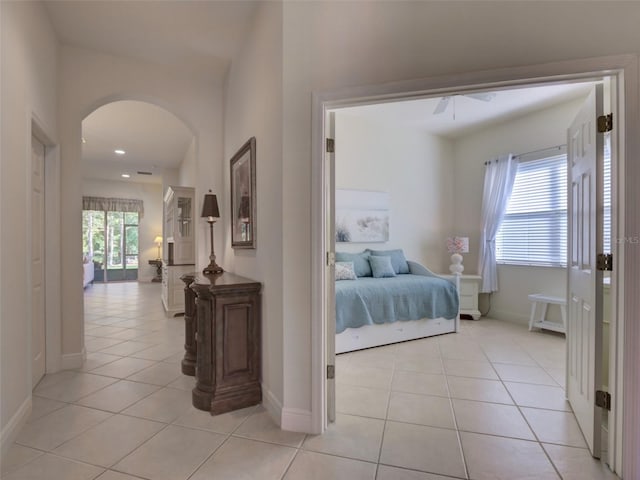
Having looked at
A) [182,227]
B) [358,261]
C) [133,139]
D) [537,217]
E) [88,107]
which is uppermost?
[133,139]

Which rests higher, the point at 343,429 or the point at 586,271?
the point at 586,271

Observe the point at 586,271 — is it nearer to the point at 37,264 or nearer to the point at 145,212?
the point at 37,264

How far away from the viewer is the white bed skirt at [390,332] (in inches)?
144

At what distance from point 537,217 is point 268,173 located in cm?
426

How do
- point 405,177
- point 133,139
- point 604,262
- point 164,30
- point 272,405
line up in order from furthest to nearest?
1. point 133,139
2. point 405,177
3. point 164,30
4. point 272,405
5. point 604,262

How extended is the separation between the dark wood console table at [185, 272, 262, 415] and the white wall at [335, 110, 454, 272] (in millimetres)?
2716

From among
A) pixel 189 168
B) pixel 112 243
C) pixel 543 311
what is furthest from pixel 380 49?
pixel 112 243

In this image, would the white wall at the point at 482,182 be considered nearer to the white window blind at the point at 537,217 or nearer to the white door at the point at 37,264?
the white window blind at the point at 537,217

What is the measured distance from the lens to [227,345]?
234cm

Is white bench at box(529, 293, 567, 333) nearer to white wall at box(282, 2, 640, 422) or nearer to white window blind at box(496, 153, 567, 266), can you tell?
white window blind at box(496, 153, 567, 266)

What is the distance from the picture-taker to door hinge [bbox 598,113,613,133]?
1752mm

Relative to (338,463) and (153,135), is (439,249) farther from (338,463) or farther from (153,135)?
(153,135)

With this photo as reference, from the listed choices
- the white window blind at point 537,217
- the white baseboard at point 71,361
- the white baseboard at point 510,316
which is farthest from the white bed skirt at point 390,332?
the white baseboard at point 71,361

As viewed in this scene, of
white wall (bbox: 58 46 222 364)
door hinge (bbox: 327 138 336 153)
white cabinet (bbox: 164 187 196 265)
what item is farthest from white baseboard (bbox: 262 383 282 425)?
white cabinet (bbox: 164 187 196 265)
